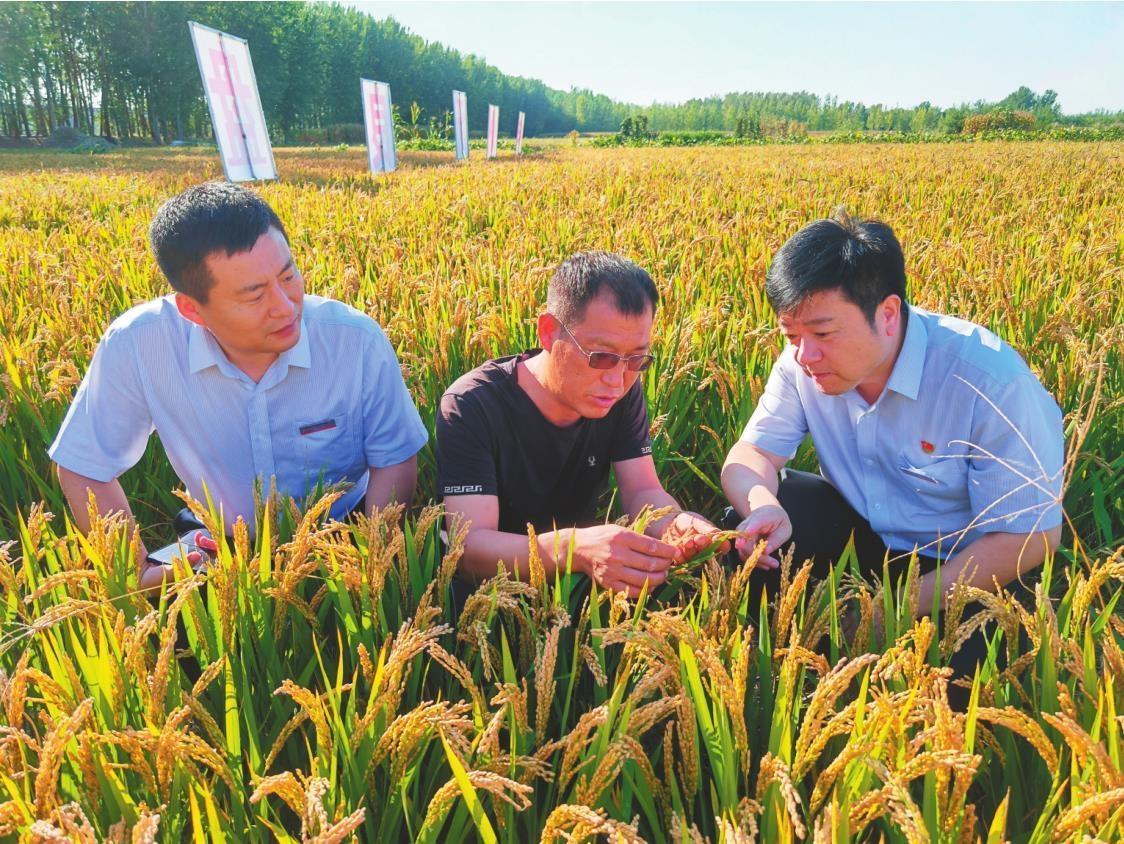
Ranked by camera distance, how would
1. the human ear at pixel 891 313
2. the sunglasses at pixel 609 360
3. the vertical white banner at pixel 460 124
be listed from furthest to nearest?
the vertical white banner at pixel 460 124 < the human ear at pixel 891 313 < the sunglasses at pixel 609 360

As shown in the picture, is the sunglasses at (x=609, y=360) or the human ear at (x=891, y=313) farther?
the human ear at (x=891, y=313)

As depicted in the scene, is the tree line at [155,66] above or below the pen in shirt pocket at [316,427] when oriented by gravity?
above

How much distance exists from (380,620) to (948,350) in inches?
66.6

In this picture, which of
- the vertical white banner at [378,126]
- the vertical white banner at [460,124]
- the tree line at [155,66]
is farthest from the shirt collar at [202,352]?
the tree line at [155,66]

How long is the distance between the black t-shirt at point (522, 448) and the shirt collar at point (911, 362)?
2.39 feet

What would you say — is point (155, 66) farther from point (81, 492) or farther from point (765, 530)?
point (765, 530)

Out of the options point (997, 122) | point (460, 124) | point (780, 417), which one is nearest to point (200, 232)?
point (780, 417)

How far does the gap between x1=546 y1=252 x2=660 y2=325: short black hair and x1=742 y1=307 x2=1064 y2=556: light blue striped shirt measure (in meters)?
0.77

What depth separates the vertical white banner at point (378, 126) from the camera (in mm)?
15078

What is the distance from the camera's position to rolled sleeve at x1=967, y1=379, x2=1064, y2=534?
1.99 metres

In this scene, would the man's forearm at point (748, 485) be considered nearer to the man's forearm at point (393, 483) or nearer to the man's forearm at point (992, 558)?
the man's forearm at point (992, 558)

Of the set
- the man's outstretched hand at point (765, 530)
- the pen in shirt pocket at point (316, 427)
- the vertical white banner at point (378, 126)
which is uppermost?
the vertical white banner at point (378, 126)

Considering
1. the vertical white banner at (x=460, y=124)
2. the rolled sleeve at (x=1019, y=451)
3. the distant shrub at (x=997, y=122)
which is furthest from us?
the distant shrub at (x=997, y=122)

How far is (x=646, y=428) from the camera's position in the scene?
7.63 ft
